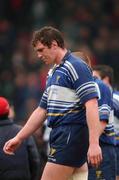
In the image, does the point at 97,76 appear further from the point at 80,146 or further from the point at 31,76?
the point at 31,76

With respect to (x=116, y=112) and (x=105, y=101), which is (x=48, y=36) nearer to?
(x=105, y=101)

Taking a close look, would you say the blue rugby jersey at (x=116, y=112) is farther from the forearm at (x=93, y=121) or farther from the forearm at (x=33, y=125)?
the forearm at (x=93, y=121)

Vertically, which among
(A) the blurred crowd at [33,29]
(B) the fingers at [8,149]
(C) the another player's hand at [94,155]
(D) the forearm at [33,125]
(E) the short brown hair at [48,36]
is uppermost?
(E) the short brown hair at [48,36]

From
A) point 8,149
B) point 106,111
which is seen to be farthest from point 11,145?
point 106,111

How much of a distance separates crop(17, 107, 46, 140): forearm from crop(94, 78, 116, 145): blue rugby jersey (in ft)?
2.02

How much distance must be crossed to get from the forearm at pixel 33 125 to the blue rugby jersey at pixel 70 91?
0.26 m

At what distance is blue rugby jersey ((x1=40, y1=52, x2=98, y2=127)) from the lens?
7949 millimetres

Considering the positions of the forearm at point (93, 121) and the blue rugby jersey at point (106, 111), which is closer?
the forearm at point (93, 121)

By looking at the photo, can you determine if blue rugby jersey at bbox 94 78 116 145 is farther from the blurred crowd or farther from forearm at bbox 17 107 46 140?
the blurred crowd

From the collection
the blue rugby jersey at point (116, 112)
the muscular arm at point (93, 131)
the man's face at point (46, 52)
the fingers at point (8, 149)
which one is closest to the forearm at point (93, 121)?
the muscular arm at point (93, 131)

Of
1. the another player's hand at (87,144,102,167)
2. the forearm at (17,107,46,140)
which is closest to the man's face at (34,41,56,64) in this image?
the forearm at (17,107,46,140)

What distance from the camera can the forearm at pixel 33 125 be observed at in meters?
Result: 8.30

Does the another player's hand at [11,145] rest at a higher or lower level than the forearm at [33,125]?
lower

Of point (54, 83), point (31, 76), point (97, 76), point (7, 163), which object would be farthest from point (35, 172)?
point (31, 76)
